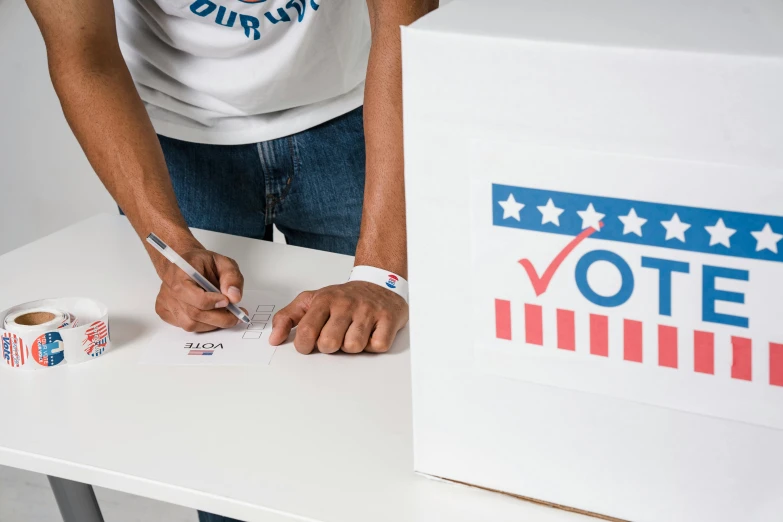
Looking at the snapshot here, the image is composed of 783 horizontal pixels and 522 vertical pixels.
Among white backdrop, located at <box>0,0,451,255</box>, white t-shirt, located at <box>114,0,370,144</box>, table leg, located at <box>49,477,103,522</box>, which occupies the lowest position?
table leg, located at <box>49,477,103,522</box>

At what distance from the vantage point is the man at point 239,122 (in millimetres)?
1094

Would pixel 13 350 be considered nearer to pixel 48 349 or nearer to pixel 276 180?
pixel 48 349

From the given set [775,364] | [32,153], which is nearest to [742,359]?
[775,364]

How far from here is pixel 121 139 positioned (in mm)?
1235

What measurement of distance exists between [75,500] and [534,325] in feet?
2.66

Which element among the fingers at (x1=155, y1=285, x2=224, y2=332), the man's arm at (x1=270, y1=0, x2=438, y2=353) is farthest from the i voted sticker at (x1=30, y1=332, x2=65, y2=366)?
the man's arm at (x1=270, y1=0, x2=438, y2=353)

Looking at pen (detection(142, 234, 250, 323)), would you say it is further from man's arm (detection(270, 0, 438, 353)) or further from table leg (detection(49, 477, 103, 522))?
table leg (detection(49, 477, 103, 522))

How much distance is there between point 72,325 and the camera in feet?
3.26

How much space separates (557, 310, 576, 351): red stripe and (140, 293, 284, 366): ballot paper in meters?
0.40

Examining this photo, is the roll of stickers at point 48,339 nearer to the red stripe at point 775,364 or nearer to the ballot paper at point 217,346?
the ballot paper at point 217,346

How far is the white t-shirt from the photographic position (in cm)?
130

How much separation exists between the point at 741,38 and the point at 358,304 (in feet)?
1.75

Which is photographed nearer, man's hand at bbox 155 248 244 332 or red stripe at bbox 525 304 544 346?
red stripe at bbox 525 304 544 346

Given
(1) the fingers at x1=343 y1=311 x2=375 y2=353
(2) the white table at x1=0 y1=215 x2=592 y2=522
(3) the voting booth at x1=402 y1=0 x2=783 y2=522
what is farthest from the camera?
(1) the fingers at x1=343 y1=311 x2=375 y2=353
